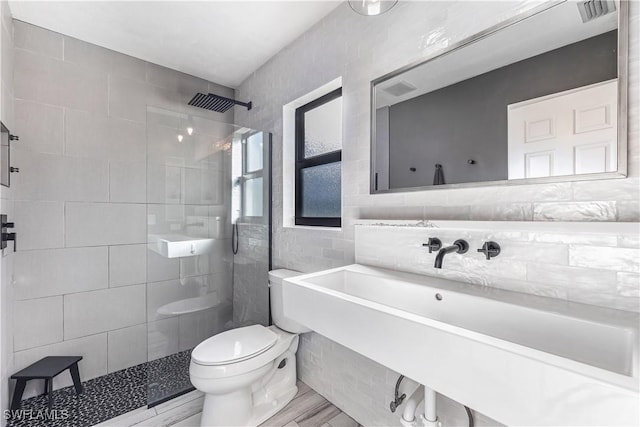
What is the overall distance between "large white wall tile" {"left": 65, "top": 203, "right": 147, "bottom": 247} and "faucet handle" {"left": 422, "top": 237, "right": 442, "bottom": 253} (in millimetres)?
2145

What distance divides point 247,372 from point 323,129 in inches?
62.5

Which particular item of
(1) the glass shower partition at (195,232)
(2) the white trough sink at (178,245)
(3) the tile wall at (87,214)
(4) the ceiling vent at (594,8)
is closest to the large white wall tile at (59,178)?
(3) the tile wall at (87,214)

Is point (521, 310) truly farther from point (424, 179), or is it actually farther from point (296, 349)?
point (296, 349)

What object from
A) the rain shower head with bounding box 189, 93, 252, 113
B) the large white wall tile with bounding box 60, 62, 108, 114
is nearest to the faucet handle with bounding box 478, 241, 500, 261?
the rain shower head with bounding box 189, 93, 252, 113

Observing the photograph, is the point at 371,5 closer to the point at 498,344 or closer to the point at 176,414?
the point at 498,344

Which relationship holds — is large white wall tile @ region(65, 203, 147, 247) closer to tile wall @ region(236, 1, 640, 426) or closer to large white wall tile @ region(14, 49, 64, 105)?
large white wall tile @ region(14, 49, 64, 105)

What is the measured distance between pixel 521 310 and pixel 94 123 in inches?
109

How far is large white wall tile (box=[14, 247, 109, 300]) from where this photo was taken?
1781mm

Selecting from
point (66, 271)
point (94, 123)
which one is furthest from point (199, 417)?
point (94, 123)

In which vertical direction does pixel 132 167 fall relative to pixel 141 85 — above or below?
below

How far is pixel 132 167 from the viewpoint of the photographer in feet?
7.12

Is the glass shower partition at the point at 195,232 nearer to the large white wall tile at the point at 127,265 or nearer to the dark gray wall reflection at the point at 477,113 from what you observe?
the large white wall tile at the point at 127,265

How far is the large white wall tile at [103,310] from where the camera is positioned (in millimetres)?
1922

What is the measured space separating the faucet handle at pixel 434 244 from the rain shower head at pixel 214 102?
2070mm
